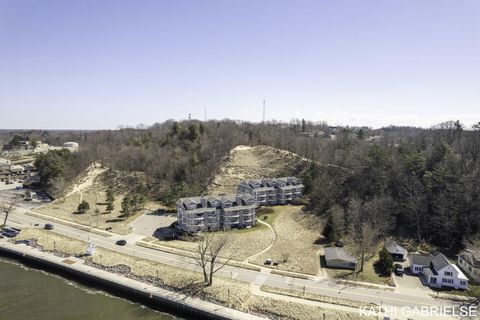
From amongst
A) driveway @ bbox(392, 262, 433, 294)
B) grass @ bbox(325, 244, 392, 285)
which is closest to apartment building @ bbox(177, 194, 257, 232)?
grass @ bbox(325, 244, 392, 285)

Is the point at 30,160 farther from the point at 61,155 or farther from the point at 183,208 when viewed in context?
the point at 183,208

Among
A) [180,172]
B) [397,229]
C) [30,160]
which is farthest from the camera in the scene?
[30,160]

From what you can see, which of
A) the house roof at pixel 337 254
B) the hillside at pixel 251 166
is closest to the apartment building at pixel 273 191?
the hillside at pixel 251 166

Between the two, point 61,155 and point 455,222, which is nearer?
point 455,222

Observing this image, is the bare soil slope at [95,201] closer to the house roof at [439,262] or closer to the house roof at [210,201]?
the house roof at [210,201]

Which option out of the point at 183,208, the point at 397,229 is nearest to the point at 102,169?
the point at 183,208

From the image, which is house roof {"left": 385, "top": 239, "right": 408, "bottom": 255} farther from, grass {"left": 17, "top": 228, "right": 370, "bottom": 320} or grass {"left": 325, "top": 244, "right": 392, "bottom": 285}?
grass {"left": 17, "top": 228, "right": 370, "bottom": 320}

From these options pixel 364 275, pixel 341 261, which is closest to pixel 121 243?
pixel 341 261
